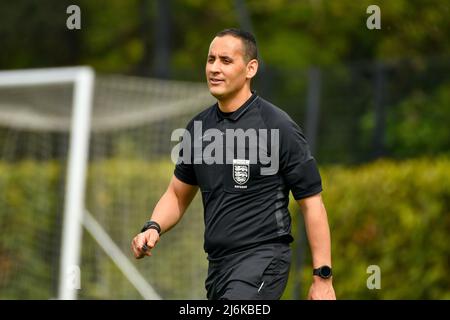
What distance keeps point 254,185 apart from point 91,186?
763 centimetres

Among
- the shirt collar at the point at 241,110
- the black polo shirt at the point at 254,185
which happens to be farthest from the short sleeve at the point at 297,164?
the shirt collar at the point at 241,110

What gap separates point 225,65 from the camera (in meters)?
6.27

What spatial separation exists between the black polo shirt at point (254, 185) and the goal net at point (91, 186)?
528 centimetres

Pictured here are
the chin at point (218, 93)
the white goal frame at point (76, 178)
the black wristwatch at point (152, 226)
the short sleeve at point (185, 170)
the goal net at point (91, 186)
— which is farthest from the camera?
the goal net at point (91, 186)

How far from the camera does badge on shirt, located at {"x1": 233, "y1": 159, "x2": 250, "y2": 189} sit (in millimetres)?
6230

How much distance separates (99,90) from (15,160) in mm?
2430

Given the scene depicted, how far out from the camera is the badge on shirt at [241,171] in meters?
6.23

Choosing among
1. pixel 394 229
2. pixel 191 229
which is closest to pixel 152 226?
pixel 394 229

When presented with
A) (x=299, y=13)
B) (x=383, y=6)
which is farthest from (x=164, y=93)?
(x=299, y=13)

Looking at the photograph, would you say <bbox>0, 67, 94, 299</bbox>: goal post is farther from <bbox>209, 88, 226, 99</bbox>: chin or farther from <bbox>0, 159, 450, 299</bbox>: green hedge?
<bbox>209, 88, 226, 99</bbox>: chin

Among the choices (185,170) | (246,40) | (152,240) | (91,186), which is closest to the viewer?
(152,240)

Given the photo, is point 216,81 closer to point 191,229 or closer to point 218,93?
point 218,93

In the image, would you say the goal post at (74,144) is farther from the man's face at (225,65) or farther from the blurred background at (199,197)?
the man's face at (225,65)
